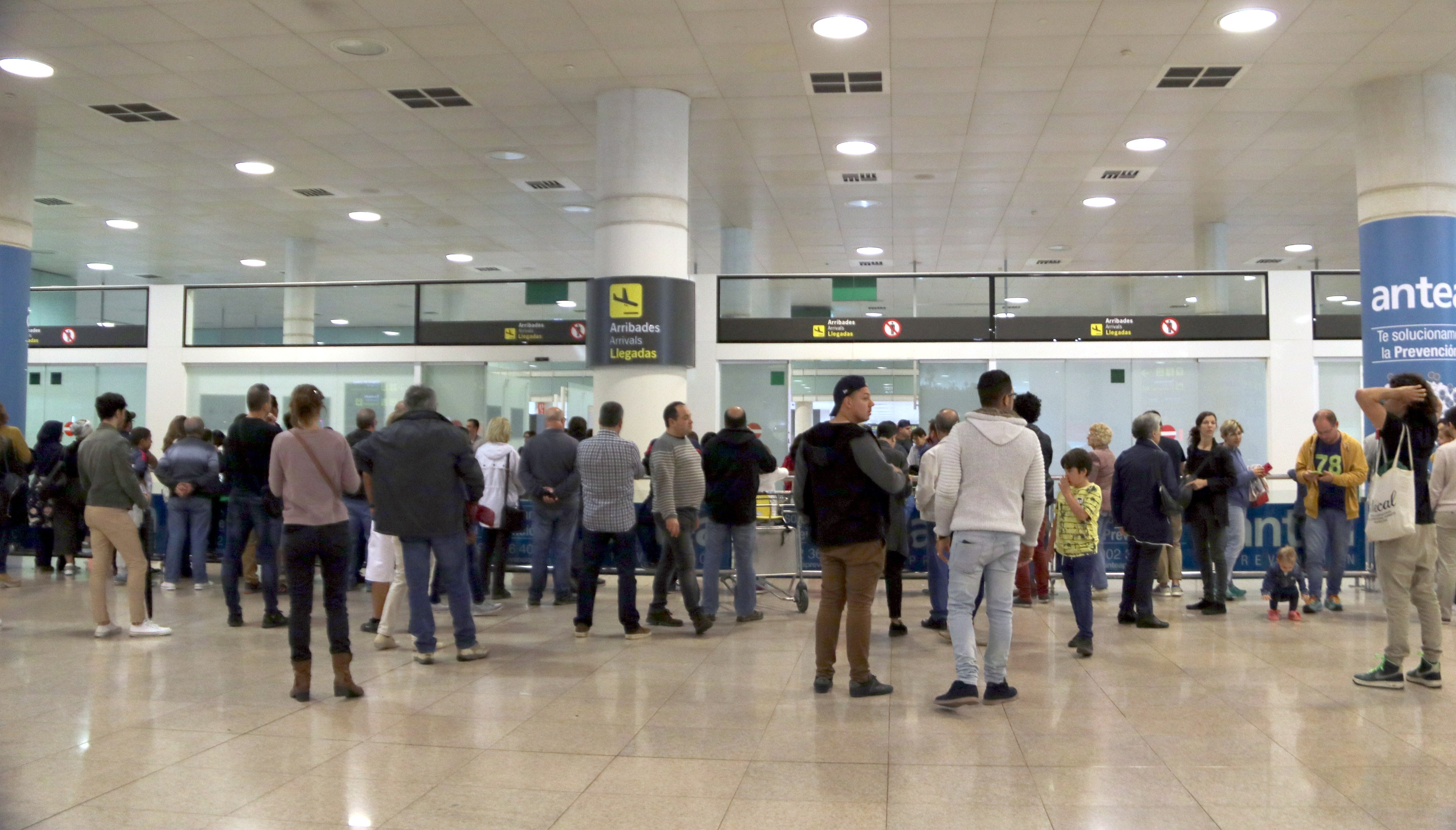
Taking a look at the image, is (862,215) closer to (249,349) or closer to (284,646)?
(249,349)

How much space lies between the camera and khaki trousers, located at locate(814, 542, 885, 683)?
5.59 m

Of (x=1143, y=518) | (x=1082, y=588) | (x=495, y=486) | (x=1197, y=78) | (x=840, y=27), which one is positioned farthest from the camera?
(x=1197, y=78)

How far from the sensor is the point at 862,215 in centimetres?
1720

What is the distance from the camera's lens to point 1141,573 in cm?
801

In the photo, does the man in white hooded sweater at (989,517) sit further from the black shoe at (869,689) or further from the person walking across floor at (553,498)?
the person walking across floor at (553,498)

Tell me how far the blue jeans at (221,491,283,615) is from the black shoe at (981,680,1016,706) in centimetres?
517

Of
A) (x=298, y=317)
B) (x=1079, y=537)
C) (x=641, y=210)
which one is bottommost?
(x=1079, y=537)

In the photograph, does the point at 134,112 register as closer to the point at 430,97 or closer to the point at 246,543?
the point at 430,97

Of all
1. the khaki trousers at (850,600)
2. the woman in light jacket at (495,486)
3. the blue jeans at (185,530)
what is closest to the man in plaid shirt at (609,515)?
the woman in light jacket at (495,486)

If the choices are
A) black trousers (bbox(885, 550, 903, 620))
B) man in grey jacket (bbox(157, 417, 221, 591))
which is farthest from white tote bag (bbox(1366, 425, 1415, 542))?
man in grey jacket (bbox(157, 417, 221, 591))

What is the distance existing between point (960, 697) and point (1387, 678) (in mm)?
2453

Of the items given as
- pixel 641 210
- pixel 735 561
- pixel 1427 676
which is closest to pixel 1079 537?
pixel 1427 676

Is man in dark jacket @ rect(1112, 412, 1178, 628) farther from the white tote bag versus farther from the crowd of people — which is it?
the white tote bag

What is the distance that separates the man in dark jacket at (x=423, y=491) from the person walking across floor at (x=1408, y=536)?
4.98 meters
